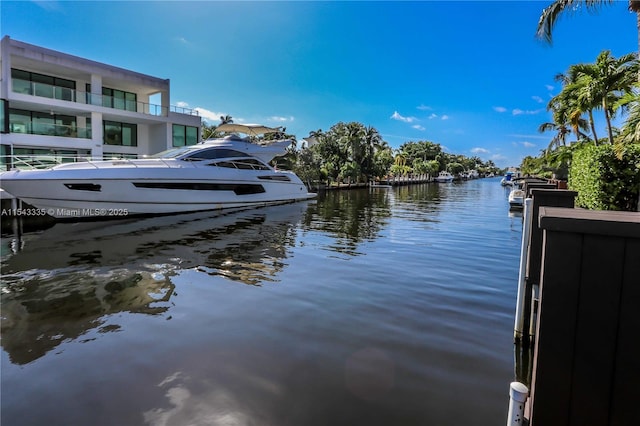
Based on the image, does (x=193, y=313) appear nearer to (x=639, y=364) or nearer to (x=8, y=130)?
(x=639, y=364)

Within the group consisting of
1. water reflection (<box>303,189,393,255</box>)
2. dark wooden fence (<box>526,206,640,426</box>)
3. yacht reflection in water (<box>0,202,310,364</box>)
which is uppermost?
dark wooden fence (<box>526,206,640,426</box>)

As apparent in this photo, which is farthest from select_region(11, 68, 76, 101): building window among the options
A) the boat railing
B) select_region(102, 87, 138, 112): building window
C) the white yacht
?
the white yacht

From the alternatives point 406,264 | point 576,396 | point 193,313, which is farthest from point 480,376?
point 406,264

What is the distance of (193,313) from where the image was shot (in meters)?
5.49

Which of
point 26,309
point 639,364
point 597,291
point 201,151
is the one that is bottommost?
point 26,309

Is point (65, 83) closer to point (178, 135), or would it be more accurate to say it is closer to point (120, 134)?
point (120, 134)

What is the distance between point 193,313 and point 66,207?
11308mm

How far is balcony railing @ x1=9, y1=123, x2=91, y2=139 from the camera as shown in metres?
20.6

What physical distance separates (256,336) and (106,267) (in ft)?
17.3

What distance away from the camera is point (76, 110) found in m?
22.6

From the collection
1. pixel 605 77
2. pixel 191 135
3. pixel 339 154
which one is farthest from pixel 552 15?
pixel 339 154

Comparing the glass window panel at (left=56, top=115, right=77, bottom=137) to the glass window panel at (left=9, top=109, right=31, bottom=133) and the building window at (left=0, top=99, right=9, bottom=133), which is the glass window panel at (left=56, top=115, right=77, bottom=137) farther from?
the building window at (left=0, top=99, right=9, bottom=133)

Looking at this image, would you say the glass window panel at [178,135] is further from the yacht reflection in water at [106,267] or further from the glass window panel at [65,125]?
the yacht reflection in water at [106,267]

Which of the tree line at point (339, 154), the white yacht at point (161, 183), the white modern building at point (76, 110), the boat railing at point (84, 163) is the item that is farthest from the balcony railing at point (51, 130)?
the tree line at point (339, 154)
